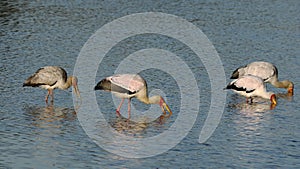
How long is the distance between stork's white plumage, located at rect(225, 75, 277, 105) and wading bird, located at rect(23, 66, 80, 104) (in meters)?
5.11

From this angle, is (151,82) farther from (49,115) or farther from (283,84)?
(49,115)

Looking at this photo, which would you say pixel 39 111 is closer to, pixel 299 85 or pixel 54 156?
pixel 54 156

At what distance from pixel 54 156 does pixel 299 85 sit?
11.8 metres

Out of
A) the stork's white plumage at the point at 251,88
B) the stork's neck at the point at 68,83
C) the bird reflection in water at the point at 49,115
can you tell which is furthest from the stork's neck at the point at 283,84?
the bird reflection in water at the point at 49,115

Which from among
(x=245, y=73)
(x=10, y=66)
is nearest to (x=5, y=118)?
(x=10, y=66)

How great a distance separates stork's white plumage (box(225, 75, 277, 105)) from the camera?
23.4m

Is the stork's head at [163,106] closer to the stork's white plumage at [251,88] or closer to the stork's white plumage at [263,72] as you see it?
the stork's white plumage at [251,88]

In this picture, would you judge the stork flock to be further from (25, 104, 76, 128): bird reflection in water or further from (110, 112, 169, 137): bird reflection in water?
(25, 104, 76, 128): bird reflection in water

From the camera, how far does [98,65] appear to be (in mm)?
28047

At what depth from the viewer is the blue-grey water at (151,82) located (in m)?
17.1

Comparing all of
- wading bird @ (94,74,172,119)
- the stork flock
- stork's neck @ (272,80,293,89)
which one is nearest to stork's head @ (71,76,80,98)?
the stork flock

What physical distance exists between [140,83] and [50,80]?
2999mm

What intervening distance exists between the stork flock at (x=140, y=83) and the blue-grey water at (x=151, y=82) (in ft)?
1.50

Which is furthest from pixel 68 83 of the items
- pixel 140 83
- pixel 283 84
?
pixel 283 84
